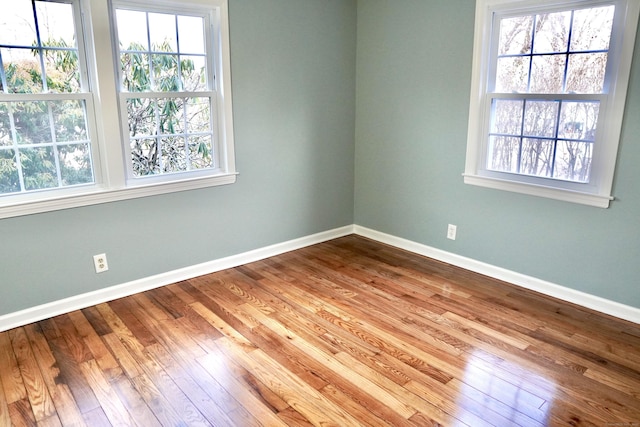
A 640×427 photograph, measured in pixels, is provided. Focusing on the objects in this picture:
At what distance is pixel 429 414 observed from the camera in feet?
6.98

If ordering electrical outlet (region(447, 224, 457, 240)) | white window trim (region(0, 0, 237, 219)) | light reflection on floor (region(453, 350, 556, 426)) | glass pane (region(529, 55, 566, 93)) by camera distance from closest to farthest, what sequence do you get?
light reflection on floor (region(453, 350, 556, 426)) → white window trim (region(0, 0, 237, 219)) → glass pane (region(529, 55, 566, 93)) → electrical outlet (region(447, 224, 457, 240))

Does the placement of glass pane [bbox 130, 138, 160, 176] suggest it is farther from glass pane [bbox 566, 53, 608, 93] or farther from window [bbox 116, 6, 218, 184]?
glass pane [bbox 566, 53, 608, 93]

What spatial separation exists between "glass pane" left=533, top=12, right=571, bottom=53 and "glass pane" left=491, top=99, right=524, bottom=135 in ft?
1.29

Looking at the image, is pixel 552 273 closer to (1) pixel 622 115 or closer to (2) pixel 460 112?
(1) pixel 622 115

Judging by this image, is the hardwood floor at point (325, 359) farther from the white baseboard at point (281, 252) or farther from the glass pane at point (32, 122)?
the glass pane at point (32, 122)

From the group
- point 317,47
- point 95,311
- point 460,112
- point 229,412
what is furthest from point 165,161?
point 460,112

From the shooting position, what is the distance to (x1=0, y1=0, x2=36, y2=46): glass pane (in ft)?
8.80

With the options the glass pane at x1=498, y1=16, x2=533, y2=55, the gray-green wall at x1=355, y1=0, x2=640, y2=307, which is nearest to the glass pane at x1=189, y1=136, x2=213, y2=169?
the gray-green wall at x1=355, y1=0, x2=640, y2=307

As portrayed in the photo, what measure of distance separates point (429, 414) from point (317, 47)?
3109 millimetres

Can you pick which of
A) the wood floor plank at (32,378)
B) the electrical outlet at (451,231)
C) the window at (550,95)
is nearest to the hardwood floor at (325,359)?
the wood floor plank at (32,378)

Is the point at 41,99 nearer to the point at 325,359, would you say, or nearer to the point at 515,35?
the point at 325,359

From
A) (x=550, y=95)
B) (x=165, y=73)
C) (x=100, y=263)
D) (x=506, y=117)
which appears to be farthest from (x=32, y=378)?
(x=550, y=95)

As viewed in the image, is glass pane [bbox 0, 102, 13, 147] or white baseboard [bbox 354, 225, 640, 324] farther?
white baseboard [bbox 354, 225, 640, 324]

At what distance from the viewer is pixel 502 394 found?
2279mm
